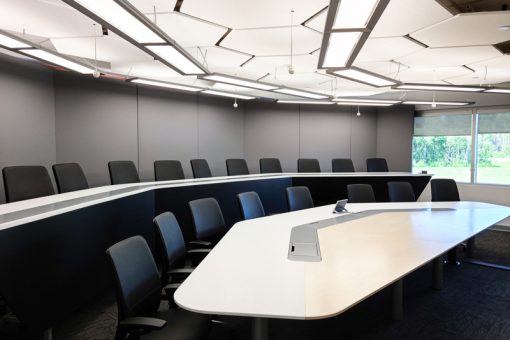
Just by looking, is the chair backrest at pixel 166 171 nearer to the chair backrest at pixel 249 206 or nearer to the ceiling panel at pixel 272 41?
the chair backrest at pixel 249 206

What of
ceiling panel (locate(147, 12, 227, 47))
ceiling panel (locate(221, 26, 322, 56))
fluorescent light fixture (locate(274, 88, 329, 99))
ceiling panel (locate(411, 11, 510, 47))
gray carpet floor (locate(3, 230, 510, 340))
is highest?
ceiling panel (locate(147, 12, 227, 47))

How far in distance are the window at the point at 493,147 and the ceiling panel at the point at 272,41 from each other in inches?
212

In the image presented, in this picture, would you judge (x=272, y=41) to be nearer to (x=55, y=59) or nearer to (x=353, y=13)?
(x=353, y=13)

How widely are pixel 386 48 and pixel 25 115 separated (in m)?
5.12

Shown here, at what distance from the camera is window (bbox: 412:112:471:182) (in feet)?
24.5

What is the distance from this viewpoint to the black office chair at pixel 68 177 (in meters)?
3.54

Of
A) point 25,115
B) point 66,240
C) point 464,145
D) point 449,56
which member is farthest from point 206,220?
point 464,145

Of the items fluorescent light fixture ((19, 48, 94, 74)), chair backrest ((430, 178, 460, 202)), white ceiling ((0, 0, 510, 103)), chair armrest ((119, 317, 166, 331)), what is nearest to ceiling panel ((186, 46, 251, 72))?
white ceiling ((0, 0, 510, 103))

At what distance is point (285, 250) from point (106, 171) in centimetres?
469

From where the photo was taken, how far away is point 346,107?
27.4 feet

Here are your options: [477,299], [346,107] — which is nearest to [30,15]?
[477,299]

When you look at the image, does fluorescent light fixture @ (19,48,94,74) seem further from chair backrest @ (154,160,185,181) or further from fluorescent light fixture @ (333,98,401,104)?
fluorescent light fixture @ (333,98,401,104)

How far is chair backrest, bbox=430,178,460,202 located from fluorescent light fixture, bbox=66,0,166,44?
4.81 metres

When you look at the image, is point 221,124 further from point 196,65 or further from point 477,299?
point 477,299
